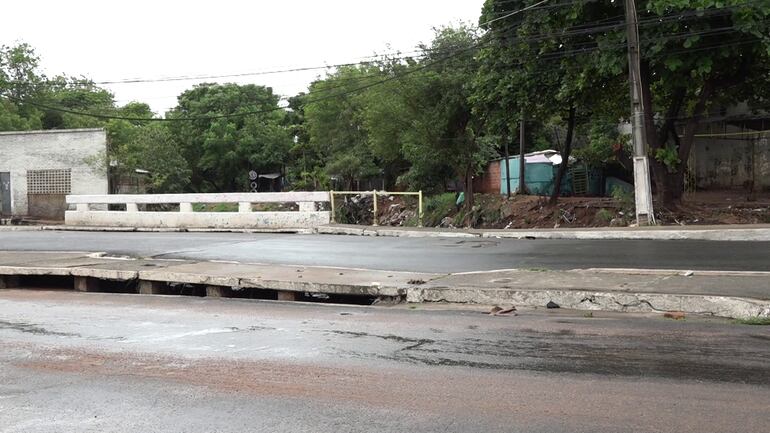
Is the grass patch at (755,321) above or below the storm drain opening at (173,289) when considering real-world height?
below

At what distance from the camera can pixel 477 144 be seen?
29781 mm

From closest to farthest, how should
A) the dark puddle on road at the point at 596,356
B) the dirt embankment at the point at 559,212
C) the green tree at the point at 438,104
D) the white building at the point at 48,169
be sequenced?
1. the dark puddle on road at the point at 596,356
2. the dirt embankment at the point at 559,212
3. the green tree at the point at 438,104
4. the white building at the point at 48,169

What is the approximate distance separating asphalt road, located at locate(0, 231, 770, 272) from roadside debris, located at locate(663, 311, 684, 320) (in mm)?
3129

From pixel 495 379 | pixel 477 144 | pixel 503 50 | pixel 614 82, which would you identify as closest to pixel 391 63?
pixel 477 144

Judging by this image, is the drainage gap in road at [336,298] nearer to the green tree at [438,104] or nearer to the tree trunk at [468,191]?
the green tree at [438,104]

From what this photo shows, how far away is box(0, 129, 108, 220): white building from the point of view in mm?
34438

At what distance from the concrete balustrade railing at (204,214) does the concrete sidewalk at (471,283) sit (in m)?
8.56

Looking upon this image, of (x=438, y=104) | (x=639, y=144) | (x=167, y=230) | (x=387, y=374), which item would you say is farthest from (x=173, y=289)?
(x=438, y=104)

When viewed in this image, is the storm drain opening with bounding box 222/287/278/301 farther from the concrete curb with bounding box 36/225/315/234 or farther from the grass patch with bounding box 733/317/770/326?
the concrete curb with bounding box 36/225/315/234

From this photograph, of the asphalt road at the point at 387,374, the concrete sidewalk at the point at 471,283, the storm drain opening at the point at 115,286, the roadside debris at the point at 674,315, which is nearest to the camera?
the asphalt road at the point at 387,374

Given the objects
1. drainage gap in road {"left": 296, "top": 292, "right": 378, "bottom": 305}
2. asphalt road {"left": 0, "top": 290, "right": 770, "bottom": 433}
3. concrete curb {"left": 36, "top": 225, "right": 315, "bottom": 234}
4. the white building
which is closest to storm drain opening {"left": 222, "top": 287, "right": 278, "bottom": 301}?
drainage gap in road {"left": 296, "top": 292, "right": 378, "bottom": 305}

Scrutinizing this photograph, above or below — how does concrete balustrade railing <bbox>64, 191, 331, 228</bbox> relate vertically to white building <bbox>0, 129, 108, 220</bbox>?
below

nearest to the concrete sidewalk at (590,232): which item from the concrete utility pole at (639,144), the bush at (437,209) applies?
the concrete utility pole at (639,144)

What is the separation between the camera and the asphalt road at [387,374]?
433cm
